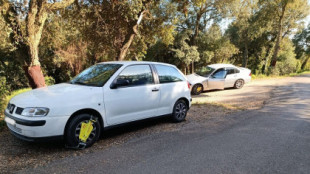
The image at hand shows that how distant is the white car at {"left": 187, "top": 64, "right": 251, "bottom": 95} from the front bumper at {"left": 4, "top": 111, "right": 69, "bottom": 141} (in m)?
8.46

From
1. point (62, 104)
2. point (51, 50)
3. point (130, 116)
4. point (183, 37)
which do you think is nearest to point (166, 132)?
point (130, 116)

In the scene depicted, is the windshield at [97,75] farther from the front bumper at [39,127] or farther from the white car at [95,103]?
the front bumper at [39,127]

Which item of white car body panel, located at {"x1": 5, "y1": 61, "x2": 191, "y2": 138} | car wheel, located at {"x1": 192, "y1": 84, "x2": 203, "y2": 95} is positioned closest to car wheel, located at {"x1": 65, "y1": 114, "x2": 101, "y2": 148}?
white car body panel, located at {"x1": 5, "y1": 61, "x2": 191, "y2": 138}

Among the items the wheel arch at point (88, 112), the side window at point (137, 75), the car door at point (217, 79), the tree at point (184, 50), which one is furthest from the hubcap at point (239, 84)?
the wheel arch at point (88, 112)

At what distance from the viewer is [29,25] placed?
20.7 feet

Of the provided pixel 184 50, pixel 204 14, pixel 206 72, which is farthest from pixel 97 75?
pixel 204 14

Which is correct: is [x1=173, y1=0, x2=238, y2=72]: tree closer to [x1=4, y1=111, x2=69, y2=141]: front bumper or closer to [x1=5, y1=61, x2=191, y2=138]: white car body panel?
[x1=5, y1=61, x2=191, y2=138]: white car body panel

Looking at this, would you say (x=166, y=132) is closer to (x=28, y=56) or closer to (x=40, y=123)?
(x=40, y=123)

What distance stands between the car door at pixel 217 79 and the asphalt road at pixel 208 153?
6415 millimetres

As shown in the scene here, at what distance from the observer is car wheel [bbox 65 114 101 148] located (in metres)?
3.97

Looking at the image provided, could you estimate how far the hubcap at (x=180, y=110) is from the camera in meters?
6.10

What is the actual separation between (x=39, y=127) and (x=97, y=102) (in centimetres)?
113

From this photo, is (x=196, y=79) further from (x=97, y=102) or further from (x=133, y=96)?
(x=97, y=102)

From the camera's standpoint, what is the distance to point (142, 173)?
332cm
